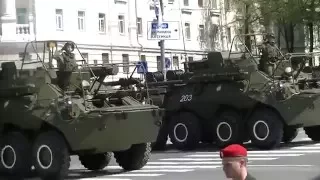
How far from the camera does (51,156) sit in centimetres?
1523

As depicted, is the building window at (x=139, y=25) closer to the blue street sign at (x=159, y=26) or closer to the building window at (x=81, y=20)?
the building window at (x=81, y=20)

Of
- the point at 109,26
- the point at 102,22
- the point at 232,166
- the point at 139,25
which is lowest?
the point at 232,166

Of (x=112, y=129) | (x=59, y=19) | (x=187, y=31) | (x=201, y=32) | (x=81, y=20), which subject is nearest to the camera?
(x=112, y=129)

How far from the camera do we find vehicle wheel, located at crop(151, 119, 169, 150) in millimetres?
21844

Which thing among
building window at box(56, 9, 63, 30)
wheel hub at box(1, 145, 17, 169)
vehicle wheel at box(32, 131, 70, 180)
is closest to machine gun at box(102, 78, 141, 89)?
vehicle wheel at box(32, 131, 70, 180)

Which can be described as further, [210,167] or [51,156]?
[210,167]

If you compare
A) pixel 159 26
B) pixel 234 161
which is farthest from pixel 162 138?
pixel 234 161

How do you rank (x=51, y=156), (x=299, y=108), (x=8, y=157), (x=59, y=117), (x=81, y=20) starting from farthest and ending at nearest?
1. (x=81, y=20)
2. (x=299, y=108)
3. (x=8, y=157)
4. (x=51, y=156)
5. (x=59, y=117)

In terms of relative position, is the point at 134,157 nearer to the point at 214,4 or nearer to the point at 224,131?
the point at 224,131

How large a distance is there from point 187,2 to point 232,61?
40934mm

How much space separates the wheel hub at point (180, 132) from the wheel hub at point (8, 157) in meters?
6.36

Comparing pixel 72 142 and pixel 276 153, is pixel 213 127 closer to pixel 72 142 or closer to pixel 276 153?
pixel 276 153

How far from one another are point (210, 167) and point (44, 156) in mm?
3635

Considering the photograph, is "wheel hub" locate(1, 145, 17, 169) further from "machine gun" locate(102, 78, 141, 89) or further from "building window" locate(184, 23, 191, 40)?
"building window" locate(184, 23, 191, 40)
